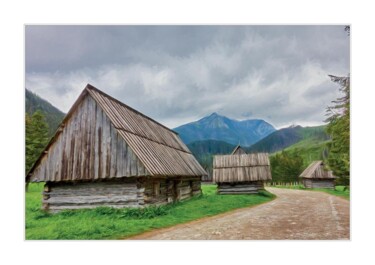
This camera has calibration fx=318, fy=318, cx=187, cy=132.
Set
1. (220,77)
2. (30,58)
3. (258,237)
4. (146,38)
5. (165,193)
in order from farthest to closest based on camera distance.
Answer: (165,193) < (220,77) < (146,38) < (30,58) < (258,237)

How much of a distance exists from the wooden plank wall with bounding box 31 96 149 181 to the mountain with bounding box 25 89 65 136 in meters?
0.90

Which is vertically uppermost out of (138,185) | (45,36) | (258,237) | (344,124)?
(45,36)

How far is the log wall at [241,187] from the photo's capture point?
24797mm

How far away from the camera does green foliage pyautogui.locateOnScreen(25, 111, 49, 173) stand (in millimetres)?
12972

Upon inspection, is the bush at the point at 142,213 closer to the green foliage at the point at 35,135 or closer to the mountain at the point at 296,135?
the green foliage at the point at 35,135

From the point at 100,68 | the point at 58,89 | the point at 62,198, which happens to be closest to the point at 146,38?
the point at 100,68

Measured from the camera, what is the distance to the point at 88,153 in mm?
13383

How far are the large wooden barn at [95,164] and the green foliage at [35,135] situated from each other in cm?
100

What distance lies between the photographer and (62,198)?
14.0m

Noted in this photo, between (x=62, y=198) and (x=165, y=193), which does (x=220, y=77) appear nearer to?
(x=165, y=193)

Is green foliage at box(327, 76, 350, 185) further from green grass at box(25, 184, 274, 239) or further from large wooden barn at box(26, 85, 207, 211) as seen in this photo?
large wooden barn at box(26, 85, 207, 211)

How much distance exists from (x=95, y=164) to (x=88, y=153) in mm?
596

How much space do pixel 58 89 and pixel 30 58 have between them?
1521 mm

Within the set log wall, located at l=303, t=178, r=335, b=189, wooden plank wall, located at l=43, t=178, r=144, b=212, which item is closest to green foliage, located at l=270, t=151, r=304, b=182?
log wall, located at l=303, t=178, r=335, b=189
